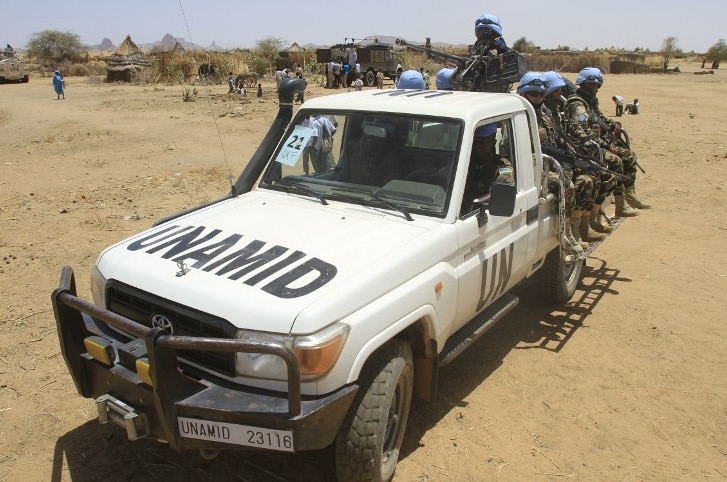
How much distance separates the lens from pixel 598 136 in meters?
6.39

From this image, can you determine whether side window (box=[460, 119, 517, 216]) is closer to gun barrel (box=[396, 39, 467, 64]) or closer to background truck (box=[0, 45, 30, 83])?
gun barrel (box=[396, 39, 467, 64])

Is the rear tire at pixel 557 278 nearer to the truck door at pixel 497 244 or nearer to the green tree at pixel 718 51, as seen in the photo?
the truck door at pixel 497 244

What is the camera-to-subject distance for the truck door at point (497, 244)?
3525 millimetres

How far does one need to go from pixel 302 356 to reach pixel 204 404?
0.46m

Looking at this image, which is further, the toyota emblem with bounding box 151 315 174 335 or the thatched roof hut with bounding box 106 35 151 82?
the thatched roof hut with bounding box 106 35 151 82

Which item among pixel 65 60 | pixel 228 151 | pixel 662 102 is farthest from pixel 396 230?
pixel 65 60

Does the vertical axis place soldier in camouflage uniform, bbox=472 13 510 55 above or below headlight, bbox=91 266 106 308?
above

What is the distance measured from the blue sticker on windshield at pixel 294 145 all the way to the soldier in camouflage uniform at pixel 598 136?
10.1 feet

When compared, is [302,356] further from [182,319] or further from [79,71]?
[79,71]

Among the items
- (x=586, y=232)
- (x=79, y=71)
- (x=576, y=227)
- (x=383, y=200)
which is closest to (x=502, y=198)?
(x=383, y=200)

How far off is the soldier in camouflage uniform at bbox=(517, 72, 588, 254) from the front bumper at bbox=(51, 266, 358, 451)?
2.95 m

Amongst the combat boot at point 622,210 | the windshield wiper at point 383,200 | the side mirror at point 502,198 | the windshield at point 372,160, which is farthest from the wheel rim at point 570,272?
the windshield wiper at point 383,200

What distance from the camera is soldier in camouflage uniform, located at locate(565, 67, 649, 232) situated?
19.5 ft

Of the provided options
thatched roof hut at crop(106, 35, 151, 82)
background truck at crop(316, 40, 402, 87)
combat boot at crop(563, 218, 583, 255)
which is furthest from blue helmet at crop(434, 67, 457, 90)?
thatched roof hut at crop(106, 35, 151, 82)
